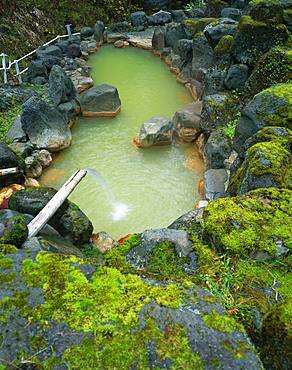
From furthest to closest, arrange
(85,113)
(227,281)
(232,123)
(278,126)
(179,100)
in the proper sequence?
(179,100), (85,113), (232,123), (278,126), (227,281)

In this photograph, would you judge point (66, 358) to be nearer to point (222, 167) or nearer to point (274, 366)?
point (274, 366)

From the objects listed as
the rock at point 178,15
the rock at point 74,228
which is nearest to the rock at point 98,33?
the rock at point 178,15

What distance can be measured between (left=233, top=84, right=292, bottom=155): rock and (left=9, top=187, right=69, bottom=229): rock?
4192 mm

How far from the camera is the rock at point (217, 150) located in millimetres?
9992

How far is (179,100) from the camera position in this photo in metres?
14.7

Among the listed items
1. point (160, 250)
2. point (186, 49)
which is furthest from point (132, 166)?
point (186, 49)

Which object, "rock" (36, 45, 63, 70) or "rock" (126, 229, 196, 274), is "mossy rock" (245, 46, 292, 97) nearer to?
"rock" (126, 229, 196, 274)

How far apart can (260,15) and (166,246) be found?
30.1 feet

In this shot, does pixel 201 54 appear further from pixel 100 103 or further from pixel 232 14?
pixel 100 103

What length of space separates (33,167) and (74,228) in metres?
3.32

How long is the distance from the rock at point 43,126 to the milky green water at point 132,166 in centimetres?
43

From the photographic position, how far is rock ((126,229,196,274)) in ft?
16.0

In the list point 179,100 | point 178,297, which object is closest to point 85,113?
point 179,100

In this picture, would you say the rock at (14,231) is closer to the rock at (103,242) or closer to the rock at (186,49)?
the rock at (103,242)
